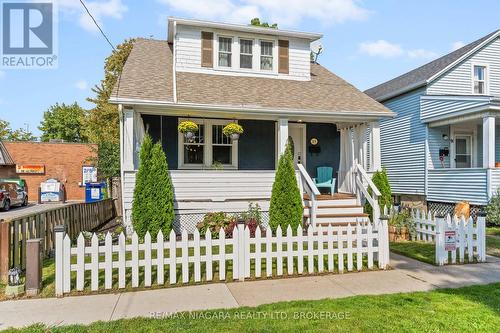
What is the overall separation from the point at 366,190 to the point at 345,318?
6887 millimetres

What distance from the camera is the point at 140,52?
42.4ft

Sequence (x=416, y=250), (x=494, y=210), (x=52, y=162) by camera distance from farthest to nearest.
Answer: (x=52, y=162) < (x=494, y=210) < (x=416, y=250)

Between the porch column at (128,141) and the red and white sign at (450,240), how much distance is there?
25.1 ft

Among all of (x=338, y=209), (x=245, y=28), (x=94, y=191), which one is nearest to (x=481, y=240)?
(x=338, y=209)

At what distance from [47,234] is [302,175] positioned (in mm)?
6846

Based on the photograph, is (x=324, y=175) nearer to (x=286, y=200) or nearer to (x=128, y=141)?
(x=286, y=200)

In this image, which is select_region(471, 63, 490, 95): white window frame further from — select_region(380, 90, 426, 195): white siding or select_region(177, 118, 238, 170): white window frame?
select_region(177, 118, 238, 170): white window frame

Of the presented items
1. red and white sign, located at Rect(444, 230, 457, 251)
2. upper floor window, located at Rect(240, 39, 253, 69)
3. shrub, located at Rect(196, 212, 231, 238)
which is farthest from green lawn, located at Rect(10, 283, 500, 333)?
upper floor window, located at Rect(240, 39, 253, 69)

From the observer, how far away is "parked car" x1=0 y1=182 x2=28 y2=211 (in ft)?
57.8

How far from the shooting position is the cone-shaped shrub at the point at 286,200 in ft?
28.7

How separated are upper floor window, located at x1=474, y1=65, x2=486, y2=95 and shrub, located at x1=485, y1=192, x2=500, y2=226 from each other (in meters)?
7.47

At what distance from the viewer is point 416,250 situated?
7.61m

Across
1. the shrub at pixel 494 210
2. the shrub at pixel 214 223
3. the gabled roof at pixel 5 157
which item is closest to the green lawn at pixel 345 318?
the shrub at pixel 214 223

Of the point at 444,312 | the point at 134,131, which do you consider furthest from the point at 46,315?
the point at 134,131
